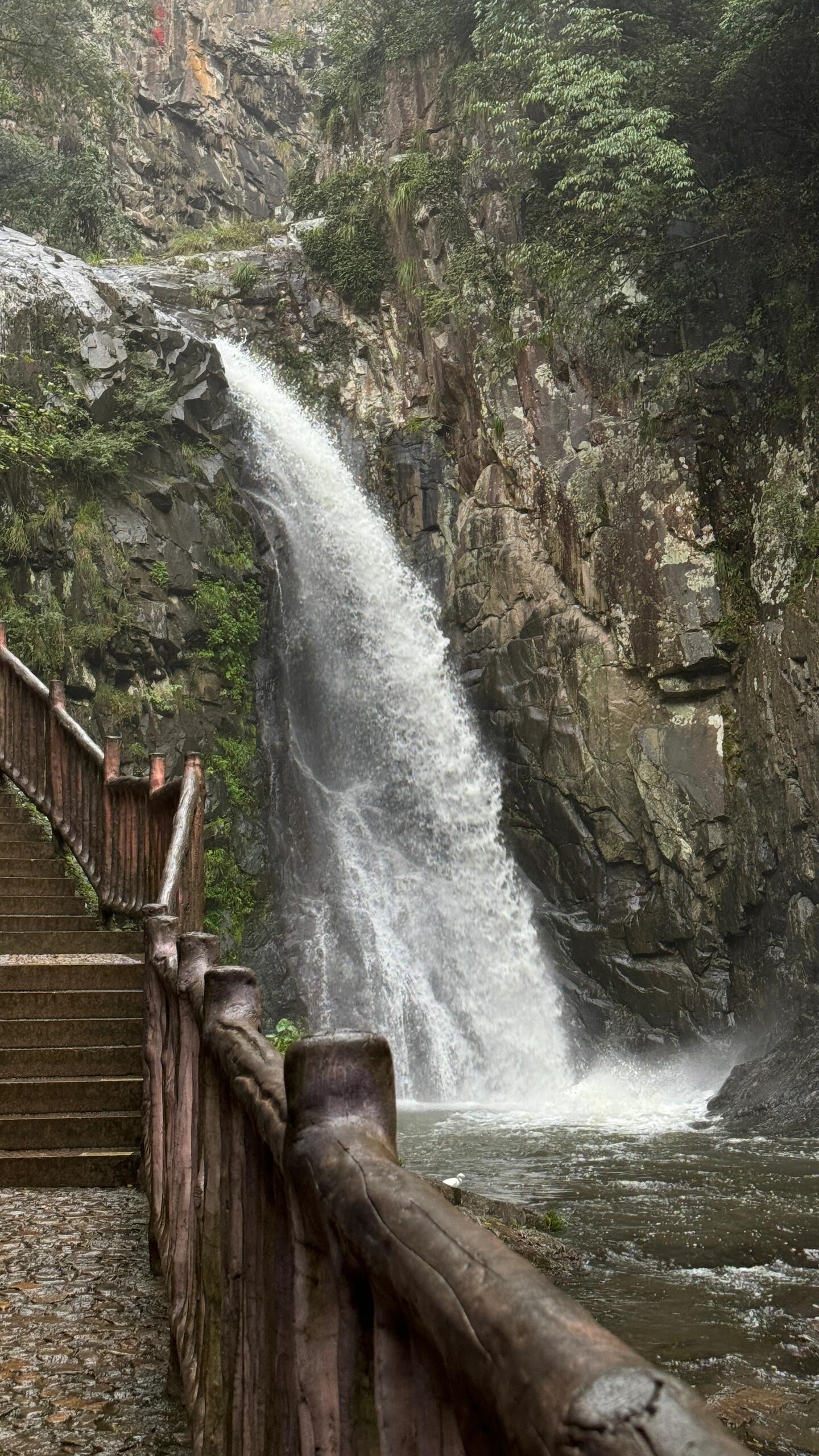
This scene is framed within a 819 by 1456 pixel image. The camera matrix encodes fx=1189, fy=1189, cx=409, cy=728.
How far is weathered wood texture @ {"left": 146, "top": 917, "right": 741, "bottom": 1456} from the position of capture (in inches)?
32.5

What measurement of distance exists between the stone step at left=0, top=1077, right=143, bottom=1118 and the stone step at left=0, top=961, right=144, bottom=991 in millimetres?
653

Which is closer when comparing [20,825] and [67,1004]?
[67,1004]

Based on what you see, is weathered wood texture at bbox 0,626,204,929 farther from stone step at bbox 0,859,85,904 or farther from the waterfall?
the waterfall

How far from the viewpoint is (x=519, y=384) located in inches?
698

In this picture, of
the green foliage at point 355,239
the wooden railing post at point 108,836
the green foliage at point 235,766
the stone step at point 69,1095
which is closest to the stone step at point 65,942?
the wooden railing post at point 108,836

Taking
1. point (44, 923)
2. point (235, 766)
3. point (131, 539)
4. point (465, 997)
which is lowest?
point (465, 997)

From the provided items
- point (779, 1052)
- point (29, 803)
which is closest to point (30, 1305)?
point (29, 803)

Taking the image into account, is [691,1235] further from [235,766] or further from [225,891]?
[235,766]

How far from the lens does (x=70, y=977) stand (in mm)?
6535

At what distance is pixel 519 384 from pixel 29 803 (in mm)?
11043

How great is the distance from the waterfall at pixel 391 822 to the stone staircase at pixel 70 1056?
7.43 meters

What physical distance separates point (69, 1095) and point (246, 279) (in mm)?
19204

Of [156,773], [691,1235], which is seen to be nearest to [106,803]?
[156,773]

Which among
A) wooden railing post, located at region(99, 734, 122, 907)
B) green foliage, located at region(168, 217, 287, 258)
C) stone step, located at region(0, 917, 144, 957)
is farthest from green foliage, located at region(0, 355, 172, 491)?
stone step, located at region(0, 917, 144, 957)
